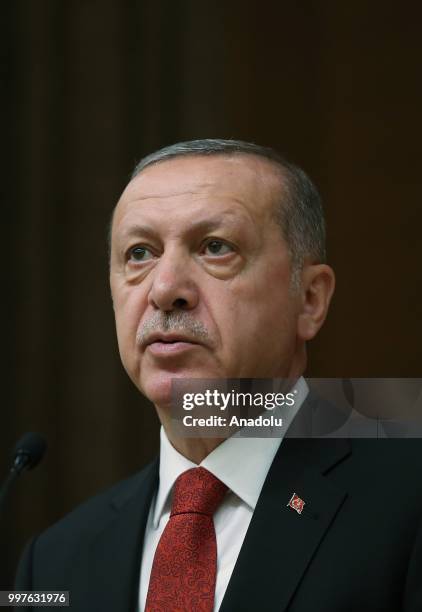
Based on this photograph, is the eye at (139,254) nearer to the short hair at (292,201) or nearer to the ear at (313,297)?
the short hair at (292,201)

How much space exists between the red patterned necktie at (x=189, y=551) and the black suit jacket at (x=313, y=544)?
0.07 metres

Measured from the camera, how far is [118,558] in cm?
174

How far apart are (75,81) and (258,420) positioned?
192 cm

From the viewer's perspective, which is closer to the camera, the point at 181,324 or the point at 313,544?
the point at 313,544

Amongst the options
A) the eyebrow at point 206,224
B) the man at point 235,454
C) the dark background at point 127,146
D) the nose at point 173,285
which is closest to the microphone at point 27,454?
the man at point 235,454

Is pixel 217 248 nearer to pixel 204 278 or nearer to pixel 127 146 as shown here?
pixel 204 278

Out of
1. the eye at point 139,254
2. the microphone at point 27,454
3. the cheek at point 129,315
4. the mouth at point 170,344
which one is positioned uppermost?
the eye at point 139,254

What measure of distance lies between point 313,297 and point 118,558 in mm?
656

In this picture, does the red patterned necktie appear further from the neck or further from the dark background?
the dark background

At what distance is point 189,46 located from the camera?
326cm

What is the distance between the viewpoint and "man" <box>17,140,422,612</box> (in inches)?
60.5

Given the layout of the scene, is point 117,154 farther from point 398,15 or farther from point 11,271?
point 398,15

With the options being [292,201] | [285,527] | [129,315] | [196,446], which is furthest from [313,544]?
[292,201]

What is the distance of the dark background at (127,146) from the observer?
3146 mm
